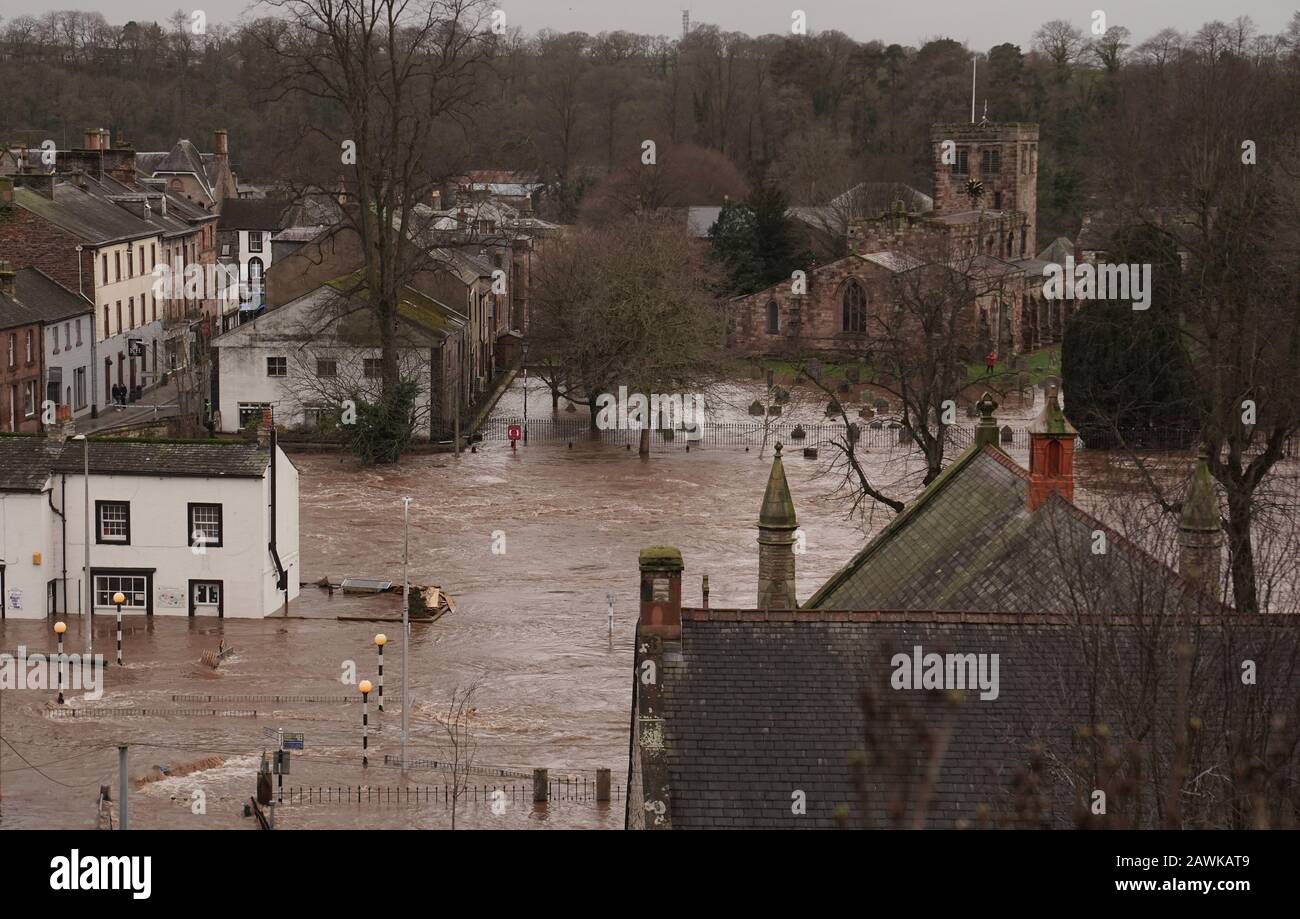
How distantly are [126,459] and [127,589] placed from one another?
8.26 ft

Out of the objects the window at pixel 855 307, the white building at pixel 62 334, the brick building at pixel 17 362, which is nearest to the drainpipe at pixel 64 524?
the brick building at pixel 17 362

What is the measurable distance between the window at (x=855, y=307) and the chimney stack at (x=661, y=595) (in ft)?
208

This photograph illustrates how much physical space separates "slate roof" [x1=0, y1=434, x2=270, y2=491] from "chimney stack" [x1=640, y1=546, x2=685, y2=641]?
1989cm

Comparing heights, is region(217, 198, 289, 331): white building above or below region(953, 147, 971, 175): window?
below

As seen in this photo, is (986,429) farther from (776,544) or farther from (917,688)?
(917,688)

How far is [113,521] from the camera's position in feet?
118

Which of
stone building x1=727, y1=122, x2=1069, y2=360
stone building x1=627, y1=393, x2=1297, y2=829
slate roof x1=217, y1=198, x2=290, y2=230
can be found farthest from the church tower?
stone building x1=627, y1=393, x2=1297, y2=829

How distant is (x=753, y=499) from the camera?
4925 cm

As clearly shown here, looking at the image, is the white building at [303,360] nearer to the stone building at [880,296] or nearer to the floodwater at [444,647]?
the floodwater at [444,647]

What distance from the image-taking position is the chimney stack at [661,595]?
16.9m

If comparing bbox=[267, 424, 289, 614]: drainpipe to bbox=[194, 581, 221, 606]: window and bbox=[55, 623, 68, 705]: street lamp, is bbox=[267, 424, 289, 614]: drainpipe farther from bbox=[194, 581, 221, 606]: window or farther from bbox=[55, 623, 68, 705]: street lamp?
bbox=[55, 623, 68, 705]: street lamp

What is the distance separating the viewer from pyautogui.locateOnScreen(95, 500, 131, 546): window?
35.8m

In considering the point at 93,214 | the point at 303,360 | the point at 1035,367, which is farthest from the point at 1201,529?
the point at 1035,367
